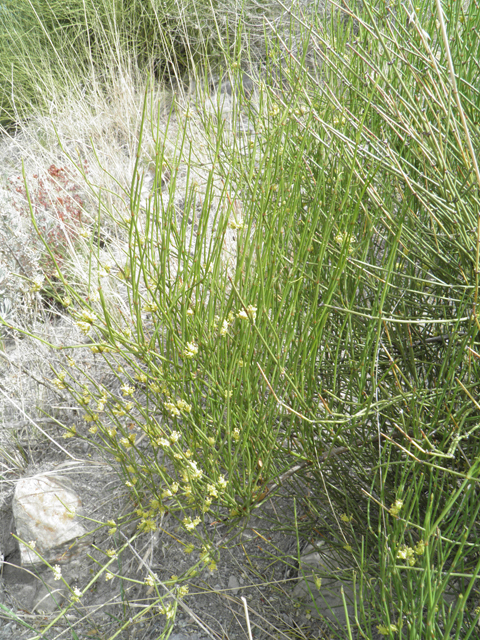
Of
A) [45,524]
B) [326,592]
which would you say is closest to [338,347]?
[326,592]

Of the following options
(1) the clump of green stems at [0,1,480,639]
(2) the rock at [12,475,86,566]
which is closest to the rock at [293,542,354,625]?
(1) the clump of green stems at [0,1,480,639]

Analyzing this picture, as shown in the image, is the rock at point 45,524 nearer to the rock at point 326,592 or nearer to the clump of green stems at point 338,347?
the clump of green stems at point 338,347

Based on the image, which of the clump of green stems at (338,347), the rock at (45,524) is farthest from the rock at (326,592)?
the rock at (45,524)

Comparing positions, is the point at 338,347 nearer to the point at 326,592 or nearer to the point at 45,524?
the point at 326,592

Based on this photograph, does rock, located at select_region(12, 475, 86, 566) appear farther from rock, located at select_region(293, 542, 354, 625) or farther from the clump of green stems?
rock, located at select_region(293, 542, 354, 625)

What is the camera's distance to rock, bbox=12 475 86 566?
1756mm

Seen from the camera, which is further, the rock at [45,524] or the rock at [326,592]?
the rock at [45,524]

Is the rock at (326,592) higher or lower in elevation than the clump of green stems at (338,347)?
lower

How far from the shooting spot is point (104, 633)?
1576mm

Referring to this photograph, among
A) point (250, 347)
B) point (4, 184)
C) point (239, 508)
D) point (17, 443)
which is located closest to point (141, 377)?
point (250, 347)

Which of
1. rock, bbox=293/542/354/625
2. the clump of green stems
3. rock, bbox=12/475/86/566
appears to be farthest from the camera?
rock, bbox=12/475/86/566

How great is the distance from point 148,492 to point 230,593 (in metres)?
0.45

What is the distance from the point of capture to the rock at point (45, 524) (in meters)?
1.76

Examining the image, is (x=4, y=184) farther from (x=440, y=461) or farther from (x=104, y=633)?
(x=440, y=461)
